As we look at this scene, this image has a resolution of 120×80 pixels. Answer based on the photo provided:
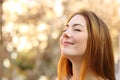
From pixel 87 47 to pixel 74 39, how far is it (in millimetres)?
81

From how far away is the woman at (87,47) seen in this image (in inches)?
75.5

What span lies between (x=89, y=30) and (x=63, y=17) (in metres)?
8.67

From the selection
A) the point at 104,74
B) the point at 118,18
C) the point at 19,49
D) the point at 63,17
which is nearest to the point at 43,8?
the point at 63,17

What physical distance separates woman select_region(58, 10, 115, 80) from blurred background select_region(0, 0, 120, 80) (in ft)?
24.3

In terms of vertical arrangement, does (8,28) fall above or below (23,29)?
above

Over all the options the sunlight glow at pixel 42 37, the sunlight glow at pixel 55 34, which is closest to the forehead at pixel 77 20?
the sunlight glow at pixel 55 34

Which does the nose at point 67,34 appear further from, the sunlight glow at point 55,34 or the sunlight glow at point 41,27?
the sunlight glow at point 41,27

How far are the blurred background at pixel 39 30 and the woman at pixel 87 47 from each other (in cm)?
742

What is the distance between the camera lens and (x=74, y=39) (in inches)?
75.4

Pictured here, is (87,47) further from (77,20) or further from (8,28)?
(8,28)

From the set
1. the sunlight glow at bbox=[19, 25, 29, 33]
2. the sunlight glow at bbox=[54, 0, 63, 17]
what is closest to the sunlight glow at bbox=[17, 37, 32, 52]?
the sunlight glow at bbox=[19, 25, 29, 33]

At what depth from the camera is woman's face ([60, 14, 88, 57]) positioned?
191 cm

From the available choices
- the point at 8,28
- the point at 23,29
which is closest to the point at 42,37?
the point at 23,29

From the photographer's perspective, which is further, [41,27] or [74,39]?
[41,27]
